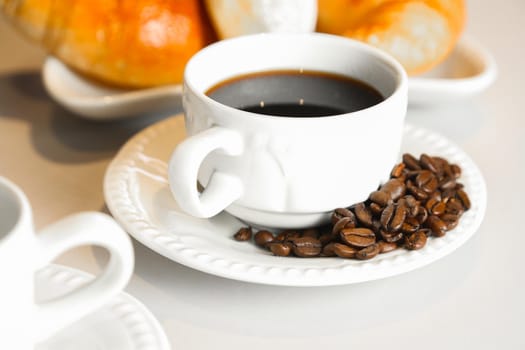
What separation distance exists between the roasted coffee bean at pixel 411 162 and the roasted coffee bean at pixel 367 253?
0.14 meters

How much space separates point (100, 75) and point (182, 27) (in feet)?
0.35

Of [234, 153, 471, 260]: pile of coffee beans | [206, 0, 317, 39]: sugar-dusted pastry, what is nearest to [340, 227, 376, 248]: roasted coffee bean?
[234, 153, 471, 260]: pile of coffee beans

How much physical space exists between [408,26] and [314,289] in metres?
0.35

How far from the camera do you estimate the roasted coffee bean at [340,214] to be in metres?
0.62

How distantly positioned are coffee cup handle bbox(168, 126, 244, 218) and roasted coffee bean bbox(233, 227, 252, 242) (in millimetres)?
35

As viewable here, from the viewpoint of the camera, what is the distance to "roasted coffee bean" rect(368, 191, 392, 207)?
63 centimetres

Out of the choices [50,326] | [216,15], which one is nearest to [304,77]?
[216,15]

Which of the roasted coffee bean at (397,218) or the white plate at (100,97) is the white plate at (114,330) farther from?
the white plate at (100,97)

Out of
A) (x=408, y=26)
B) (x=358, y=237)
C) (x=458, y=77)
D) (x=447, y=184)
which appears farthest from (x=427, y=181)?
(x=458, y=77)

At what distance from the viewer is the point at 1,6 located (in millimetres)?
875

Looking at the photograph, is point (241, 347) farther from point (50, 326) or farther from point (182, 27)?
point (182, 27)

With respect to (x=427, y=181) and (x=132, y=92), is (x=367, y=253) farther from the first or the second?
(x=132, y=92)

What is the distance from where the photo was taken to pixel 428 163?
0.71 metres

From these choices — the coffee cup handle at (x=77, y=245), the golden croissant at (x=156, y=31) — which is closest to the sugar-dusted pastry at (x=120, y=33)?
the golden croissant at (x=156, y=31)
